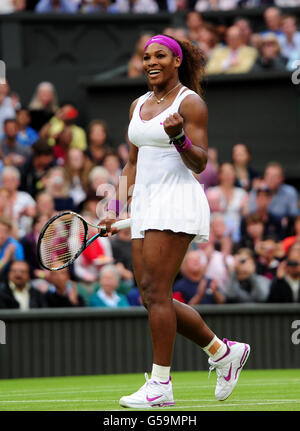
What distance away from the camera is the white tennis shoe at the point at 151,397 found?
5.88 m

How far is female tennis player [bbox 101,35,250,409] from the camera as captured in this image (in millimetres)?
5984

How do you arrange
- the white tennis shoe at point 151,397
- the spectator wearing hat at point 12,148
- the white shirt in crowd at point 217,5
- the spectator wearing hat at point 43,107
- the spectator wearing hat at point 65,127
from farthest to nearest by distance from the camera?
the white shirt in crowd at point 217,5 < the spectator wearing hat at point 43,107 < the spectator wearing hat at point 65,127 < the spectator wearing hat at point 12,148 < the white tennis shoe at point 151,397

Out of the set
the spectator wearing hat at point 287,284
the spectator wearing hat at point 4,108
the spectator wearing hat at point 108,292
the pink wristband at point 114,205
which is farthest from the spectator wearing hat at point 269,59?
the pink wristband at point 114,205

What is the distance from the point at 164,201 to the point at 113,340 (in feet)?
16.0

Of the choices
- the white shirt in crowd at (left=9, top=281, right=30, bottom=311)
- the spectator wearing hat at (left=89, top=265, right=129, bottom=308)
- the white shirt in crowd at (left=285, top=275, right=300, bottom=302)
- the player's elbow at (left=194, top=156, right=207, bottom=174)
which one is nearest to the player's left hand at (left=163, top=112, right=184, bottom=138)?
the player's elbow at (left=194, top=156, right=207, bottom=174)

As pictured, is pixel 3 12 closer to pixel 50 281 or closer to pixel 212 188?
pixel 212 188

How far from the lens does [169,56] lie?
618cm

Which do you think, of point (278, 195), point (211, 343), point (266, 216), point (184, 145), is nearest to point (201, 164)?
point (184, 145)

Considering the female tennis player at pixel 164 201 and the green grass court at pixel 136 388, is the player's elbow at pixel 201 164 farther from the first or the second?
the green grass court at pixel 136 388

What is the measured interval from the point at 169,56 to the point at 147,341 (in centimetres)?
495

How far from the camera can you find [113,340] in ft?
35.2

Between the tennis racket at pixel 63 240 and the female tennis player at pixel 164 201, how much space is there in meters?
0.32
